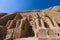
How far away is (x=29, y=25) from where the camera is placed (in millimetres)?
12234

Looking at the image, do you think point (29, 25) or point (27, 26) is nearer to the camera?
point (27, 26)

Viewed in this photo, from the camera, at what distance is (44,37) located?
27.3 ft

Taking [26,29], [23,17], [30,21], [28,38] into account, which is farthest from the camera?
[23,17]

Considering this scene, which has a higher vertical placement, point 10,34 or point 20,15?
point 20,15

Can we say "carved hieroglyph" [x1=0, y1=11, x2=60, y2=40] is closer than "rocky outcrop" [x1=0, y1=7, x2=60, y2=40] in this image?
No

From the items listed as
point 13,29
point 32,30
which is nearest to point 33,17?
point 32,30

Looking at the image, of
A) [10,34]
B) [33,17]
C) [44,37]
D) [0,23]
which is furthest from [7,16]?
[44,37]

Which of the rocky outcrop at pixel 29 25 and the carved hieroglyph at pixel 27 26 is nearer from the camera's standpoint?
the rocky outcrop at pixel 29 25

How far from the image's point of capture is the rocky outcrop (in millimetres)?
8942

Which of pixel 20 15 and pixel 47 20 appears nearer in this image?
pixel 47 20

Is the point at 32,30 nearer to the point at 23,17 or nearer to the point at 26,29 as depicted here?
the point at 26,29

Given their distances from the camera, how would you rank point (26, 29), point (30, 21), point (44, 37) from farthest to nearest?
1. point (30, 21)
2. point (26, 29)
3. point (44, 37)

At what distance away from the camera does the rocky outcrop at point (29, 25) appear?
894cm

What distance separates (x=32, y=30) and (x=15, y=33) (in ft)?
4.67
